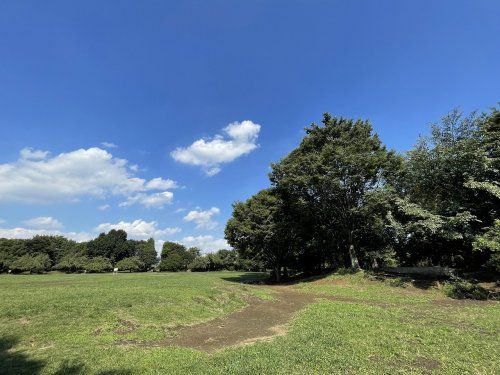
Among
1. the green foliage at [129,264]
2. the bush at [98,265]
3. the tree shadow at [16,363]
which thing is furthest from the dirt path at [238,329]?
the green foliage at [129,264]

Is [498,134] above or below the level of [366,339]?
above

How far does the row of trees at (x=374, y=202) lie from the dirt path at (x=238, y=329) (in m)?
12.4

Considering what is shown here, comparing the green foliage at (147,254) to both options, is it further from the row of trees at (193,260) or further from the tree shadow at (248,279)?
the tree shadow at (248,279)

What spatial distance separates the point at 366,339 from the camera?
985 cm

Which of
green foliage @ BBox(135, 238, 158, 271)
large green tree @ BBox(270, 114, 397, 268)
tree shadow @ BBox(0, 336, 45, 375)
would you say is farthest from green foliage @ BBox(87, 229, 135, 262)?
tree shadow @ BBox(0, 336, 45, 375)

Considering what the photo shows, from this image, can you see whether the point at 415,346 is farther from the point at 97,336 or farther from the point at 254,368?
the point at 97,336

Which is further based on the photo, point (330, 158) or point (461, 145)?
point (330, 158)

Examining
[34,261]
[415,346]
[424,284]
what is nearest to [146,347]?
[415,346]

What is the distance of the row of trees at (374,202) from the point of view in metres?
22.3

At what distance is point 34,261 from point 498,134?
8396cm

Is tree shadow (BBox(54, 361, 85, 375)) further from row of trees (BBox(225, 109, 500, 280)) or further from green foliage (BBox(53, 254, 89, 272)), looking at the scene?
green foliage (BBox(53, 254, 89, 272))

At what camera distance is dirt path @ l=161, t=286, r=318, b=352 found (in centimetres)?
1060

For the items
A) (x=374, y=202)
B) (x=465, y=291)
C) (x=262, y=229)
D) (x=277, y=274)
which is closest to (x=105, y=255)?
(x=277, y=274)

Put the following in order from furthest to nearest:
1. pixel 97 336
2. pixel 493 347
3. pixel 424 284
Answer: pixel 424 284, pixel 97 336, pixel 493 347
